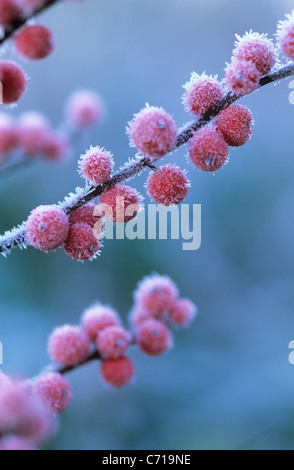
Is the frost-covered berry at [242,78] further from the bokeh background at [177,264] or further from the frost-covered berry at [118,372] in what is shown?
the bokeh background at [177,264]

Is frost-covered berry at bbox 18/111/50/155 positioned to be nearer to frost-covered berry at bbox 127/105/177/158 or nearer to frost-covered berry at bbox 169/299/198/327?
frost-covered berry at bbox 127/105/177/158

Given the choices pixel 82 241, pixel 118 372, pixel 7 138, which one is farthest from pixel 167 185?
pixel 118 372

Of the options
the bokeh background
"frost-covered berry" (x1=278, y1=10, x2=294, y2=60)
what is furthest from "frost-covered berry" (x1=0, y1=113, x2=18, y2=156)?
the bokeh background

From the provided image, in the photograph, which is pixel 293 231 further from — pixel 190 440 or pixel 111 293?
pixel 190 440

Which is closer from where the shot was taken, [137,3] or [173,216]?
[173,216]

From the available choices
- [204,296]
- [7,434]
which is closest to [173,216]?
[204,296]

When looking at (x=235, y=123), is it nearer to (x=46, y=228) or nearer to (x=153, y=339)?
(x=46, y=228)
